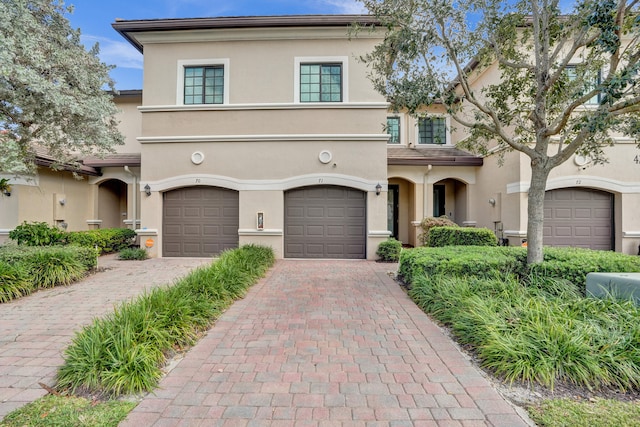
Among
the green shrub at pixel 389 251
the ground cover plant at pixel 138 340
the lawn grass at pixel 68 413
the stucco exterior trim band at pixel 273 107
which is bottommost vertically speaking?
the lawn grass at pixel 68 413

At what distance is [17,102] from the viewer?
288 inches

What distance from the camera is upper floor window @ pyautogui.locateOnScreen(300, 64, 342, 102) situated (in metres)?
11.1

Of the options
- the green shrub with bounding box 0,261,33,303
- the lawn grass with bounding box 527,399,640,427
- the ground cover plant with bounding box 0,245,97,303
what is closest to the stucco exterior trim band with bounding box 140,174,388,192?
the ground cover plant with bounding box 0,245,97,303

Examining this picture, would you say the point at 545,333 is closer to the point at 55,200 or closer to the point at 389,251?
the point at 389,251

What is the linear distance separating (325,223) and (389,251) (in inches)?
95.3

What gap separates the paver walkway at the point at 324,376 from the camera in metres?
2.73

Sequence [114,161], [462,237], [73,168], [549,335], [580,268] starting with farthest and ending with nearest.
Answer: [114,161] < [73,168] < [462,237] < [580,268] < [549,335]

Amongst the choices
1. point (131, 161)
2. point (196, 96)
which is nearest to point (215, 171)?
point (196, 96)

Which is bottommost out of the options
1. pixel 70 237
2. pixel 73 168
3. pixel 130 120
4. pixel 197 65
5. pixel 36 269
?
pixel 36 269

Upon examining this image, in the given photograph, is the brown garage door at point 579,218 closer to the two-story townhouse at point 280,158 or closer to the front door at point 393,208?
the two-story townhouse at point 280,158

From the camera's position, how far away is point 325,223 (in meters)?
11.1

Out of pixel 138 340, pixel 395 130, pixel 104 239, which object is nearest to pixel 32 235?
pixel 104 239

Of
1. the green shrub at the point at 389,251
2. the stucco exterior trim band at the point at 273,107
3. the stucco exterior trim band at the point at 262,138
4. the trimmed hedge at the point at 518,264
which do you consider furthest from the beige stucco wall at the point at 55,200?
the trimmed hedge at the point at 518,264

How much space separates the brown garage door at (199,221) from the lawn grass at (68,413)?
8.46 m
